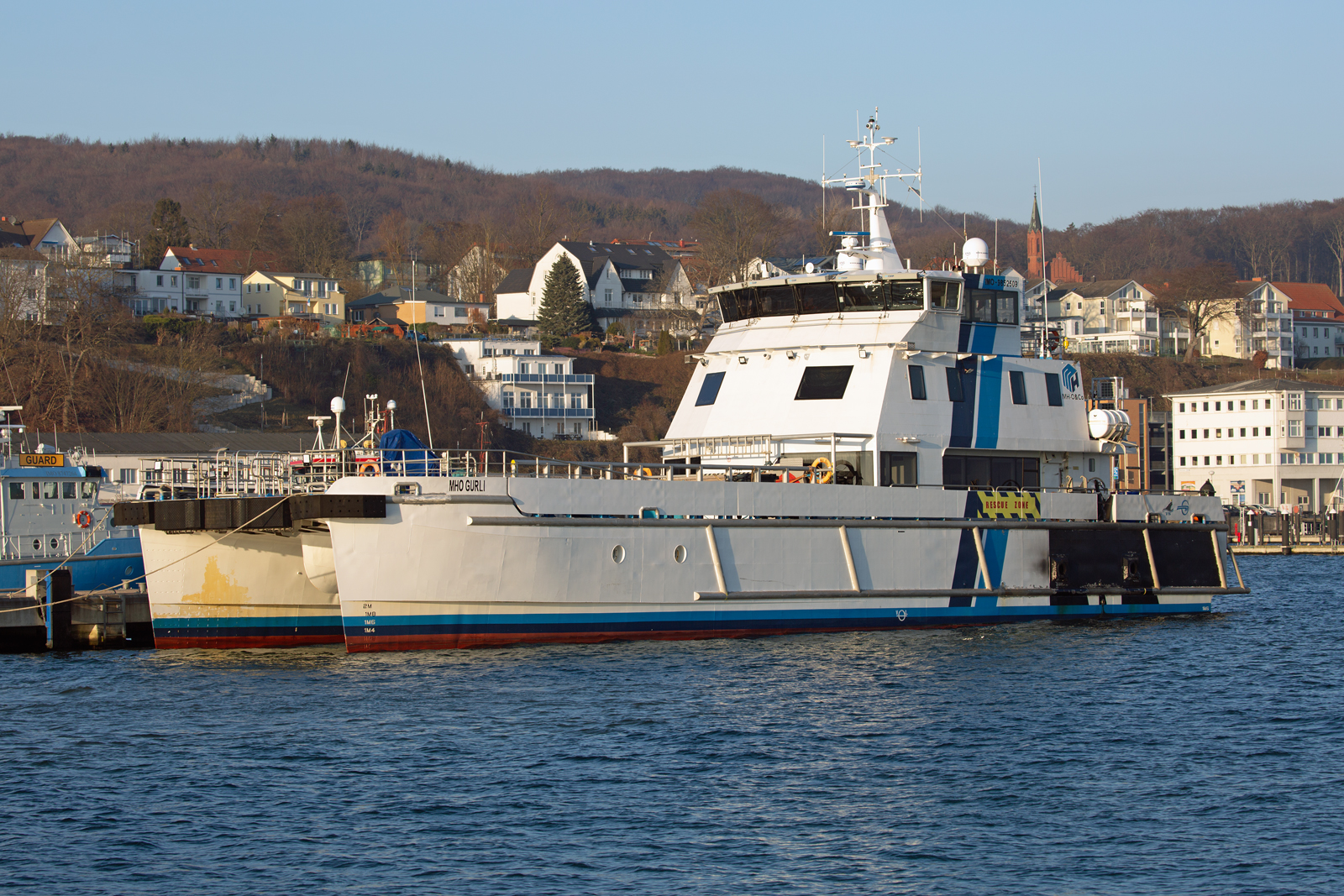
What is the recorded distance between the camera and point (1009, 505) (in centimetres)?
2320

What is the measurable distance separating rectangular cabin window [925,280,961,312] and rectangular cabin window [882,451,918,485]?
108 inches

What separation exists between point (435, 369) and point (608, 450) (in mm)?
11458

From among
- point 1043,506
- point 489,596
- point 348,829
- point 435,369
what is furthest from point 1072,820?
point 435,369

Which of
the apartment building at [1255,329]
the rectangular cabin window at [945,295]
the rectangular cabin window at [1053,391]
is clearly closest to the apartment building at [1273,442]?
the apartment building at [1255,329]

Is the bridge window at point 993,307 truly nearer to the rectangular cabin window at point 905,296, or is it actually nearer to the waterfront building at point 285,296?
the rectangular cabin window at point 905,296

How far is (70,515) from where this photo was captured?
28375mm

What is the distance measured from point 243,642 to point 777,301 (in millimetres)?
10651

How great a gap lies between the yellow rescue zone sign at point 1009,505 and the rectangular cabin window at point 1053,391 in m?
2.35

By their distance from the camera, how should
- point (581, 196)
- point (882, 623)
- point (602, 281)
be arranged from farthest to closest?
1. point (581, 196)
2. point (602, 281)
3. point (882, 623)

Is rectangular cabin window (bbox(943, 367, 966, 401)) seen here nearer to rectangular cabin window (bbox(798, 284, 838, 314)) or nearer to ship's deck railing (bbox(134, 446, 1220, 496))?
ship's deck railing (bbox(134, 446, 1220, 496))

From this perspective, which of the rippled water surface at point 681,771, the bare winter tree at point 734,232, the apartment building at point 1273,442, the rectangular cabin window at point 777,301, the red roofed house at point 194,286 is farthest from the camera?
the bare winter tree at point 734,232

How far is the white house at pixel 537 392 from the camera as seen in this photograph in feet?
260

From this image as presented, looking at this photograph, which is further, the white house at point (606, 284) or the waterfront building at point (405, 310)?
the white house at point (606, 284)

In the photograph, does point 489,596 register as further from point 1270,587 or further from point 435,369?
point 435,369
